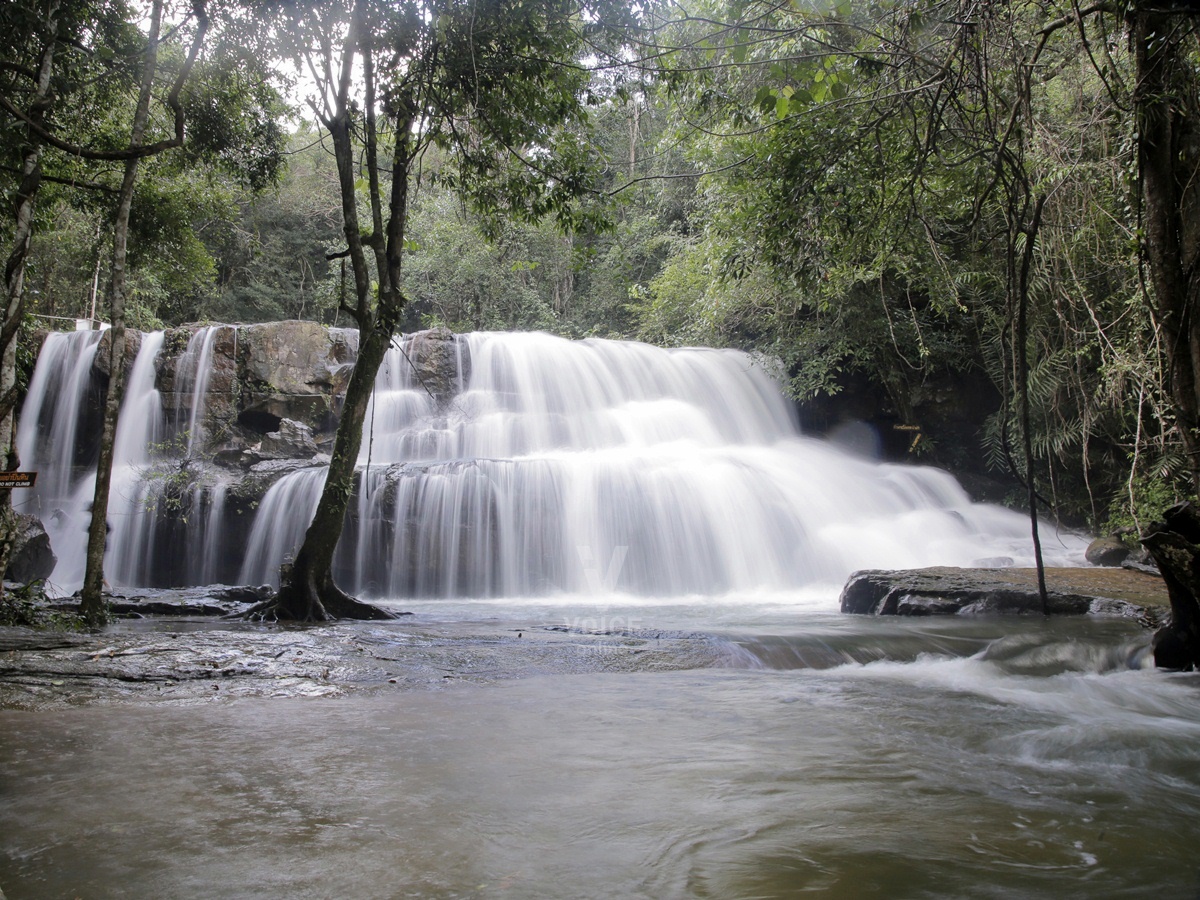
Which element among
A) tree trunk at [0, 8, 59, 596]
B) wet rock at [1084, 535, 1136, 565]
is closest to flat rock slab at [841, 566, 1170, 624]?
wet rock at [1084, 535, 1136, 565]

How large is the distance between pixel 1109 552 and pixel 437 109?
1076 centimetres

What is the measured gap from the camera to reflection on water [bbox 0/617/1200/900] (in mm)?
2248

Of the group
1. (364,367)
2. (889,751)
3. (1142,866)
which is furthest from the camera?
(364,367)

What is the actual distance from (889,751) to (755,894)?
177 cm

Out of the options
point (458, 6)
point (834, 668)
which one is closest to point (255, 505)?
point (458, 6)

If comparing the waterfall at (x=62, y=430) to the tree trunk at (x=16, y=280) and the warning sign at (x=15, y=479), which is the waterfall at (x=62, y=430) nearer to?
the tree trunk at (x=16, y=280)

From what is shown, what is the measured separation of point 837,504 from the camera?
1362 centimetres

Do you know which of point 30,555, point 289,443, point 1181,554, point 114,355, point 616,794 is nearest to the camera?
point 616,794

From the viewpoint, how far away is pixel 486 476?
12.1 meters

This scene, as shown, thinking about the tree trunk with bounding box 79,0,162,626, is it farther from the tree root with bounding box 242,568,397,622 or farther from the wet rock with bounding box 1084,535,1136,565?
the wet rock with bounding box 1084,535,1136,565

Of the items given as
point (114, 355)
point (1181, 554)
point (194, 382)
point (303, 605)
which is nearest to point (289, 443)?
point (194, 382)

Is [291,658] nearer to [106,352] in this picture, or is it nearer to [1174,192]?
[1174,192]

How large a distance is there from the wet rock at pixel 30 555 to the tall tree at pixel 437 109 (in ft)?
17.8

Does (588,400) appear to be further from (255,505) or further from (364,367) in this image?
(364,367)
